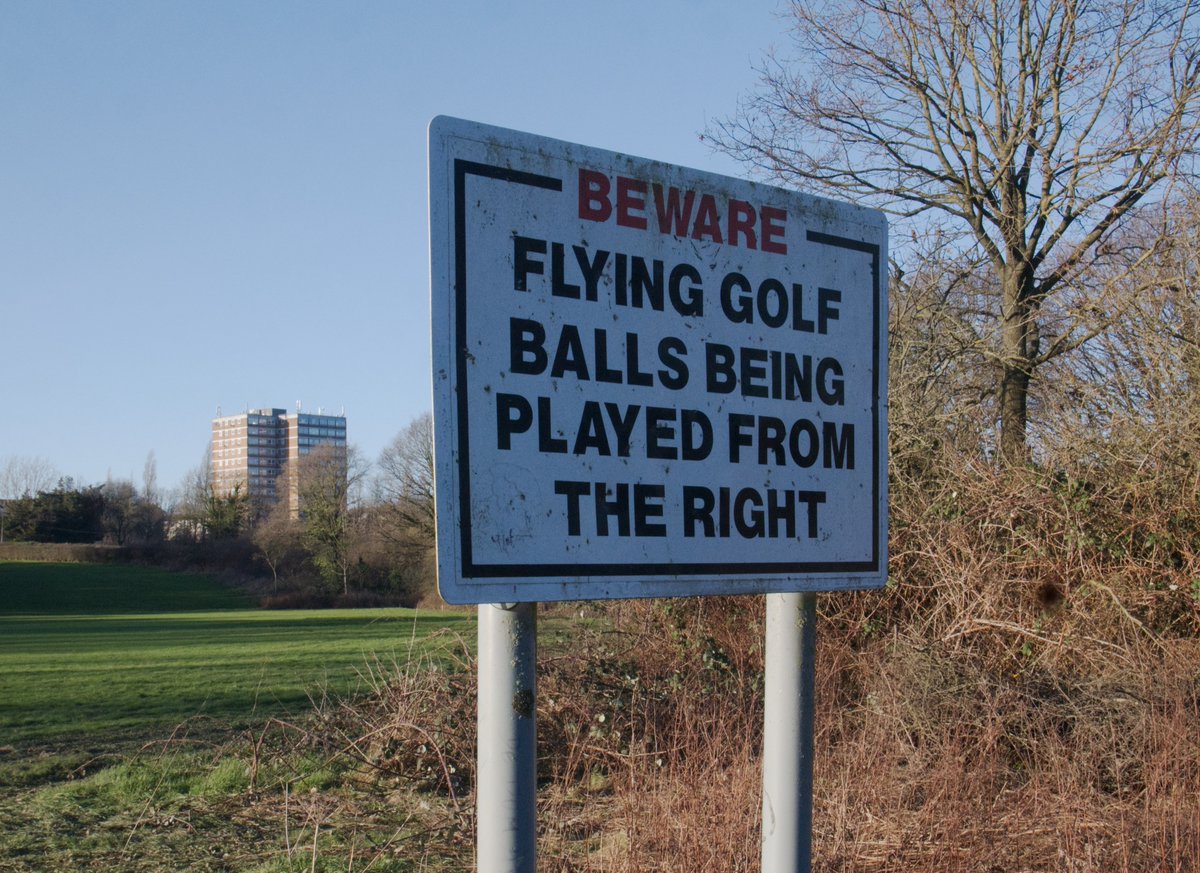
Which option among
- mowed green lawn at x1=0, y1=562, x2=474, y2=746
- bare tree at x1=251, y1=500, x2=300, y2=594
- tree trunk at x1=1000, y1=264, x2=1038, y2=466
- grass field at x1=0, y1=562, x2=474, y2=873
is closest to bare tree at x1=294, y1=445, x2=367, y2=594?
bare tree at x1=251, y1=500, x2=300, y2=594

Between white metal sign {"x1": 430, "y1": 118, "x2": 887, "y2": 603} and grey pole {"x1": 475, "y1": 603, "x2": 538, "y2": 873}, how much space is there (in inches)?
3.8

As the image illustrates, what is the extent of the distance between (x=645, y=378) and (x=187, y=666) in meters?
15.6

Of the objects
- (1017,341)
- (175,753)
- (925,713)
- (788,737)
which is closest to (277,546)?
(1017,341)

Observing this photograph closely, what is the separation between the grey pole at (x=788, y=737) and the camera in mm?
2365

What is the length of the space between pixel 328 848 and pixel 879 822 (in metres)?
2.72

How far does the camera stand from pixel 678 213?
2240mm

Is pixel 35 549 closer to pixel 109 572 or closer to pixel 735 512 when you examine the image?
pixel 109 572

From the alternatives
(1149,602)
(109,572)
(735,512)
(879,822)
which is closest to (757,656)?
(1149,602)

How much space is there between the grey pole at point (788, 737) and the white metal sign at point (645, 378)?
5.8 inches

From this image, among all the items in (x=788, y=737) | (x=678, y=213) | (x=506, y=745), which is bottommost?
(x=788, y=737)

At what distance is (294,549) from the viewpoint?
64.2 m

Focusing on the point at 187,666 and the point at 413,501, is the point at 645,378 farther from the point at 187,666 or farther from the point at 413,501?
the point at 413,501

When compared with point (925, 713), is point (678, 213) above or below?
above

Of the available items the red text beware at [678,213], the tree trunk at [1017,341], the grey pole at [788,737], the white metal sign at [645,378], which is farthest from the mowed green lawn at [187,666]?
the tree trunk at [1017,341]
